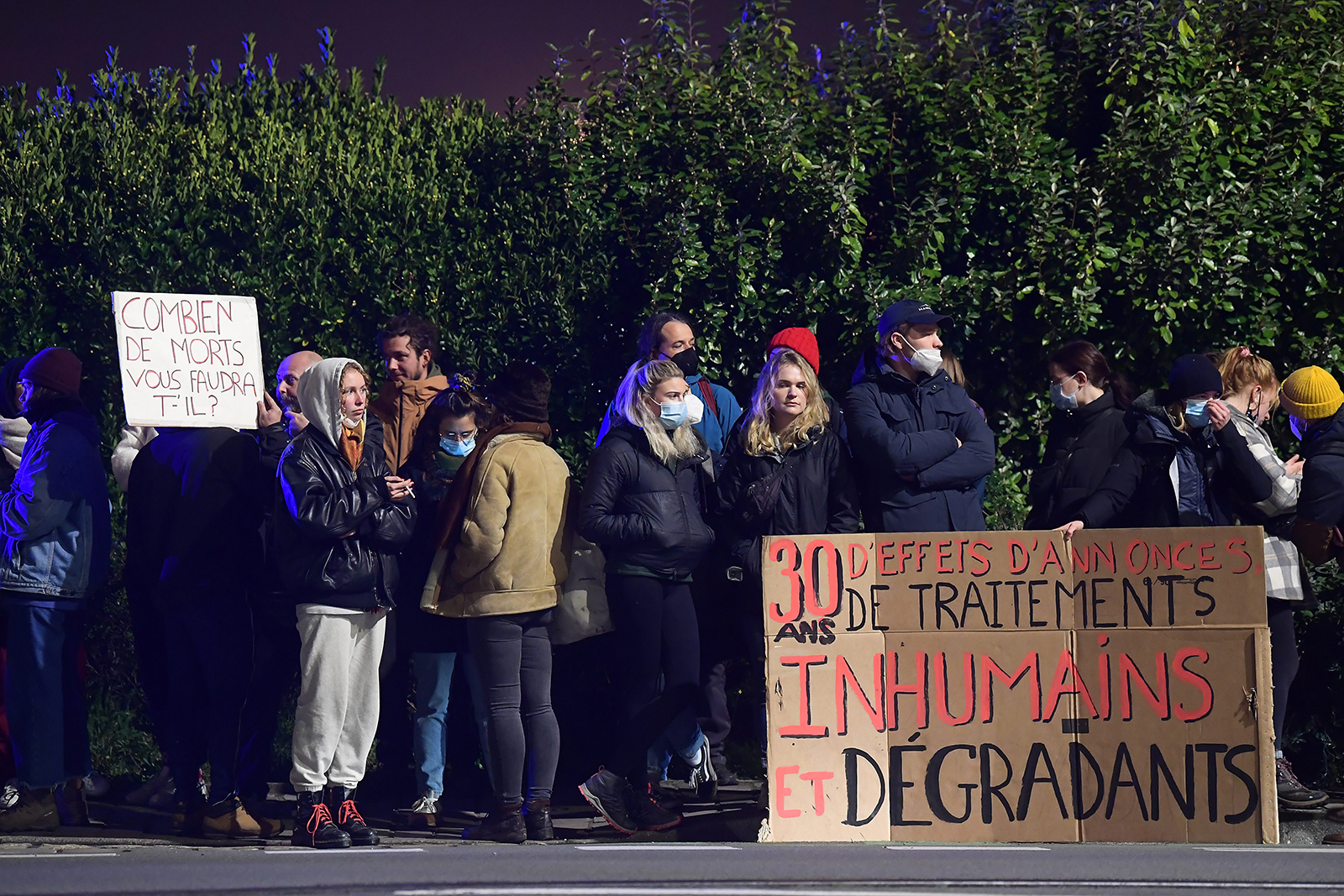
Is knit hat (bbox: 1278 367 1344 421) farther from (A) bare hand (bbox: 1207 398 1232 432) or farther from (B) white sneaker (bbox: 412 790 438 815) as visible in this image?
(B) white sneaker (bbox: 412 790 438 815)

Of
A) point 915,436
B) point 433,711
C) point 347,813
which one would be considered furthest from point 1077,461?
point 347,813

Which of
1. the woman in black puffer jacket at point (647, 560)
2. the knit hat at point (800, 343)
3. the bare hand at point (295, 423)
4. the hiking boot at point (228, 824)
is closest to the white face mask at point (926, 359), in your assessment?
the knit hat at point (800, 343)

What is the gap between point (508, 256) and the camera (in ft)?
29.2

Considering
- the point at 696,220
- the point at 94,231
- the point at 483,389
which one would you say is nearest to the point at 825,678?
the point at 483,389

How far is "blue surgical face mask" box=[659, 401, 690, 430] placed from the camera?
268 inches

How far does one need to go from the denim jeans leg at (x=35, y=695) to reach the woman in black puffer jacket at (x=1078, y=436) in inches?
180

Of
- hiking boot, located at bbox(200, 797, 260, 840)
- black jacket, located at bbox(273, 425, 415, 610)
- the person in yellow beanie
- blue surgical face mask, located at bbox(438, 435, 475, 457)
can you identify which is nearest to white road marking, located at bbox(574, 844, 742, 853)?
black jacket, located at bbox(273, 425, 415, 610)

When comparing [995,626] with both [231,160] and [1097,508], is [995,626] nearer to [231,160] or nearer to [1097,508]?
[1097,508]

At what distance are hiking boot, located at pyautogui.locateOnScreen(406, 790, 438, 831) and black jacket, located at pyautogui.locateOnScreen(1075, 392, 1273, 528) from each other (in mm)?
3250

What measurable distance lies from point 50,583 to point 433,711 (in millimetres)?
1851

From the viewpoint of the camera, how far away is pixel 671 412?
22.3ft

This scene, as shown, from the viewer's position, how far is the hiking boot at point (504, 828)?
651cm

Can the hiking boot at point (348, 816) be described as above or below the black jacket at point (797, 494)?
below

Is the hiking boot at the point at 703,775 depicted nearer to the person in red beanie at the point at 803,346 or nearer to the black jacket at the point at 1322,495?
the person in red beanie at the point at 803,346
